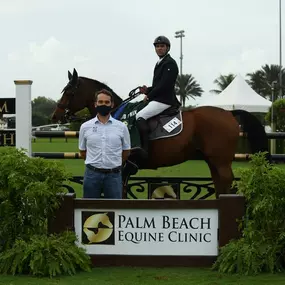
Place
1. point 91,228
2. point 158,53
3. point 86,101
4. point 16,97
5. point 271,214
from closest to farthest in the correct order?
1. point 271,214
2. point 91,228
3. point 16,97
4. point 158,53
5. point 86,101

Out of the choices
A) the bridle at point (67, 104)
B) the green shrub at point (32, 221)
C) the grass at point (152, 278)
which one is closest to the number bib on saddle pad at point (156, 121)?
the bridle at point (67, 104)

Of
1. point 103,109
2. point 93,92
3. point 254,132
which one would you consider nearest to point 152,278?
point 103,109

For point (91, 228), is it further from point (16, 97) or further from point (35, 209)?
point (16, 97)

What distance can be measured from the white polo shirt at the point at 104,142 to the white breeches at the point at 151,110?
2219 mm

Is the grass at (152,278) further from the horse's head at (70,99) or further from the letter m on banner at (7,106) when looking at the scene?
the horse's head at (70,99)

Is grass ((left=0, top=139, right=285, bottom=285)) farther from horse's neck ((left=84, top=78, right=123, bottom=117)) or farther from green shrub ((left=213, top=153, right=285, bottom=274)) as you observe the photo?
horse's neck ((left=84, top=78, right=123, bottom=117))

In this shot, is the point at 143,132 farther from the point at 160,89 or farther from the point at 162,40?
the point at 162,40

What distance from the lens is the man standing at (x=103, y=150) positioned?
5930 mm

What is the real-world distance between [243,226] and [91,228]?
1431 mm

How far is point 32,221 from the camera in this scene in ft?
18.0

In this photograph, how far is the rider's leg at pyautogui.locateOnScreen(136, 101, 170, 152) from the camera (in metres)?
8.26

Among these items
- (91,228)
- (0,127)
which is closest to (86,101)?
(0,127)

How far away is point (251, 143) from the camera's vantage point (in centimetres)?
870

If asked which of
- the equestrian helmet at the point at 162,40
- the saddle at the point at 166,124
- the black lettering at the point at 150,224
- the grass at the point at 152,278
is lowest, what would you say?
the grass at the point at 152,278
